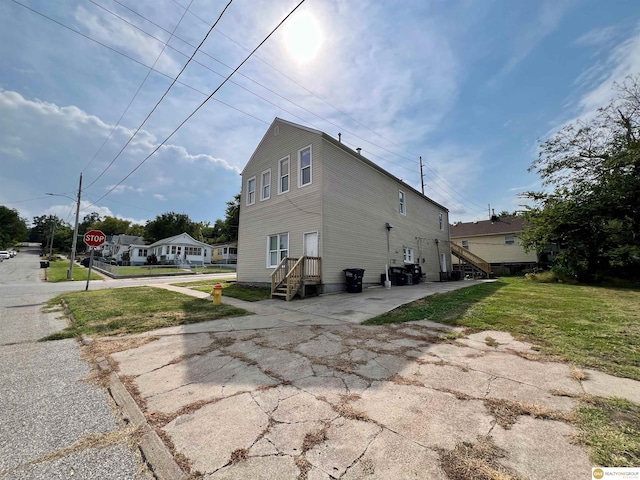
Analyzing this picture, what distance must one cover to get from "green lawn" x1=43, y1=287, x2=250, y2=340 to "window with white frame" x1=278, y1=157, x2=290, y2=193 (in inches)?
254

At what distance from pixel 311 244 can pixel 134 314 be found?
6577mm

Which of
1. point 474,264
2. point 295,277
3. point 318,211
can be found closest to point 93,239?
point 295,277

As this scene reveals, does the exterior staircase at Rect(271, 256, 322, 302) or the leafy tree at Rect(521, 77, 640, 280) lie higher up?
the leafy tree at Rect(521, 77, 640, 280)

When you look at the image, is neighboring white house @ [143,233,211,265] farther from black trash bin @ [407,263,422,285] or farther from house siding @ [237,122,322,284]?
black trash bin @ [407,263,422,285]

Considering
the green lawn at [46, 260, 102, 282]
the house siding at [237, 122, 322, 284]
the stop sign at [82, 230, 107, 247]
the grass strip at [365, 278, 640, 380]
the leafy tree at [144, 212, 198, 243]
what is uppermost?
the leafy tree at [144, 212, 198, 243]

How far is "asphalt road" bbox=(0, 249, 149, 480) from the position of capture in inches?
72.3

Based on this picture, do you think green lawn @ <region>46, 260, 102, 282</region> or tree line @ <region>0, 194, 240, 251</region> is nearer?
green lawn @ <region>46, 260, 102, 282</region>

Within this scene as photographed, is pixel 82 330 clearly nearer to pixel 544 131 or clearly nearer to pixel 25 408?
pixel 25 408

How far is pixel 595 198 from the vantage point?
1486 cm

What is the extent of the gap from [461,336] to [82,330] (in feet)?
25.3

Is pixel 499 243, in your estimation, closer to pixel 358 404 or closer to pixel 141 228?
pixel 358 404

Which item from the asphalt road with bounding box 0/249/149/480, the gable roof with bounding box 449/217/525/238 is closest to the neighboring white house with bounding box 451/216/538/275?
the gable roof with bounding box 449/217/525/238

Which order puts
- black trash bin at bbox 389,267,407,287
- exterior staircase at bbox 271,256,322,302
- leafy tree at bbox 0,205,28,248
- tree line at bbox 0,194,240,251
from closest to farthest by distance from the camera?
exterior staircase at bbox 271,256,322,302 < black trash bin at bbox 389,267,407,287 < tree line at bbox 0,194,240,251 < leafy tree at bbox 0,205,28,248

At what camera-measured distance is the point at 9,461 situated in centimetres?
190
